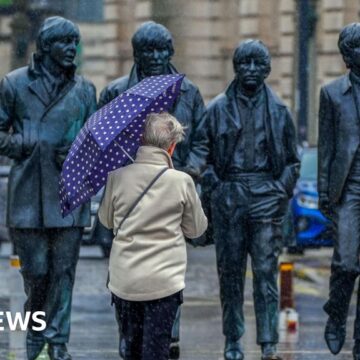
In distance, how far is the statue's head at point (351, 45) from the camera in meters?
13.0

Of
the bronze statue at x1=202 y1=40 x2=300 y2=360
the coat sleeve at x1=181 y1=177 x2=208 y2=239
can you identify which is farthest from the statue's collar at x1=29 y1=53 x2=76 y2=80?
the coat sleeve at x1=181 y1=177 x2=208 y2=239

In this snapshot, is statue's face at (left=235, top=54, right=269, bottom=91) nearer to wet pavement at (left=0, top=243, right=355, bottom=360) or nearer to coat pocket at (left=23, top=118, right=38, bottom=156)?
coat pocket at (left=23, top=118, right=38, bottom=156)

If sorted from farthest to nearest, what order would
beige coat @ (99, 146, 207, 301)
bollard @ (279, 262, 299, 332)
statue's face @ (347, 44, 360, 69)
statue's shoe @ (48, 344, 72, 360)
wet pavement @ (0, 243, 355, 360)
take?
bollard @ (279, 262, 299, 332) < wet pavement @ (0, 243, 355, 360) < statue's face @ (347, 44, 360, 69) < statue's shoe @ (48, 344, 72, 360) < beige coat @ (99, 146, 207, 301)

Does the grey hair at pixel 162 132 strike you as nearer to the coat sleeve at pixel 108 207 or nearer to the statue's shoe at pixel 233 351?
the coat sleeve at pixel 108 207

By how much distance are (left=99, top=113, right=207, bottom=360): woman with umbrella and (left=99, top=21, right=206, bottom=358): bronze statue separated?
8.66 feet

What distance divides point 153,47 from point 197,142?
2.28 feet

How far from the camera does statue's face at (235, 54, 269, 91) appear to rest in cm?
1341

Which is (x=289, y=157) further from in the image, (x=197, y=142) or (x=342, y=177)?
(x=342, y=177)

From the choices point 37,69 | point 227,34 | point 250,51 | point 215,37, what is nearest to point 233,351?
point 250,51

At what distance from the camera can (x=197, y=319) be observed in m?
16.9

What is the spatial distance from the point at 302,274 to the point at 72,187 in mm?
11445

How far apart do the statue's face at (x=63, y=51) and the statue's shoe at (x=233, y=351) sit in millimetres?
2116

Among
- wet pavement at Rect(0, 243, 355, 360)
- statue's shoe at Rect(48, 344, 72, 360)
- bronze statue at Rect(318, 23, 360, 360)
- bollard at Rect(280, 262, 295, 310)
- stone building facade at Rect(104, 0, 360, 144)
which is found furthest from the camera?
stone building facade at Rect(104, 0, 360, 144)

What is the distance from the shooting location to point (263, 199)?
531 inches
